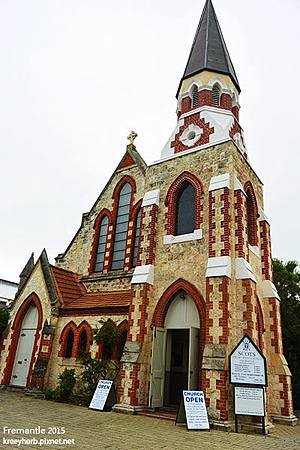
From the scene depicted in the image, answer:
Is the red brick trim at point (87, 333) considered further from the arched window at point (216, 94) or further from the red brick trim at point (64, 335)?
the arched window at point (216, 94)

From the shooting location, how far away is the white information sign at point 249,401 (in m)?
9.77

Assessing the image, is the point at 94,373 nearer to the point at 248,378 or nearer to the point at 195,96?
the point at 248,378

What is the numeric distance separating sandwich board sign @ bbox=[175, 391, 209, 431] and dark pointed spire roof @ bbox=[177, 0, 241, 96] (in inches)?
569

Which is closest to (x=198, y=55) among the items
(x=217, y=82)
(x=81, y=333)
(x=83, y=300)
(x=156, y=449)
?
(x=217, y=82)

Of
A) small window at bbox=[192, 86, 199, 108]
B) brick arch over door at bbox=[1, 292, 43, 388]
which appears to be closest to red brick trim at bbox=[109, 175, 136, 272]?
brick arch over door at bbox=[1, 292, 43, 388]

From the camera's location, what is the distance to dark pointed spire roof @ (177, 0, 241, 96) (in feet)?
57.8

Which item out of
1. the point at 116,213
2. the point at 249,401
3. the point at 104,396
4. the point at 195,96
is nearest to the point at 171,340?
the point at 104,396

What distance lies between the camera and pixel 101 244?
19141mm

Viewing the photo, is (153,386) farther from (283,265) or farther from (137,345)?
(283,265)

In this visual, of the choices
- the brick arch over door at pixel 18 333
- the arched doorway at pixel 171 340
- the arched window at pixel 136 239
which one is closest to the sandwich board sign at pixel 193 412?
the arched doorway at pixel 171 340

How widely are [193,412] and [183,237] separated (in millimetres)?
6034

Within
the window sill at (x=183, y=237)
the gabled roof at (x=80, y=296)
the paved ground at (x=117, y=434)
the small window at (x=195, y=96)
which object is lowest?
the paved ground at (x=117, y=434)

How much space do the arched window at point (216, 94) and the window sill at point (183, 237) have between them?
717 cm

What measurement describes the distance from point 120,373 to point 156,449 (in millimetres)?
5662
